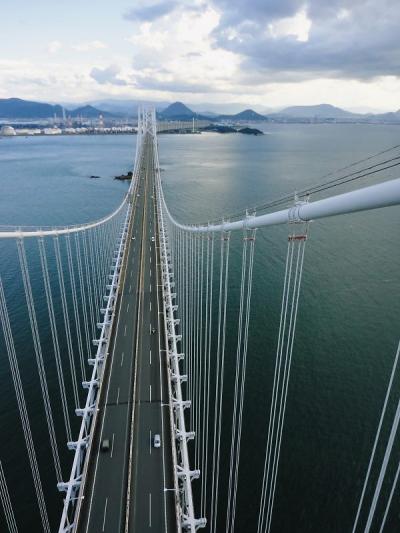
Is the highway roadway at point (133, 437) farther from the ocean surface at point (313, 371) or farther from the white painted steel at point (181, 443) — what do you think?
the ocean surface at point (313, 371)

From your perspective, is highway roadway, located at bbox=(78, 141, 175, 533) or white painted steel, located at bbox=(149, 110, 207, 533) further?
highway roadway, located at bbox=(78, 141, 175, 533)

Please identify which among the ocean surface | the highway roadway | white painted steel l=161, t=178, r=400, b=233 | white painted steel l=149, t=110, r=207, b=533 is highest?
white painted steel l=161, t=178, r=400, b=233

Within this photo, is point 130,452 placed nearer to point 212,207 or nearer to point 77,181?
point 212,207

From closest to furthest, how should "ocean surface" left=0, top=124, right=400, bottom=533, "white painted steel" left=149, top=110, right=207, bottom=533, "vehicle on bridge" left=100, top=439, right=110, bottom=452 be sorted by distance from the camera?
"white painted steel" left=149, top=110, right=207, bottom=533
"vehicle on bridge" left=100, top=439, right=110, bottom=452
"ocean surface" left=0, top=124, right=400, bottom=533

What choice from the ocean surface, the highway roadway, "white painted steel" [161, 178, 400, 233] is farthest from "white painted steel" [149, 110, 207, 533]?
"white painted steel" [161, 178, 400, 233]

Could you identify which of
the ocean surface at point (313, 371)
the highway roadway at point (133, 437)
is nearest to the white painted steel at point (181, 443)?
the highway roadway at point (133, 437)

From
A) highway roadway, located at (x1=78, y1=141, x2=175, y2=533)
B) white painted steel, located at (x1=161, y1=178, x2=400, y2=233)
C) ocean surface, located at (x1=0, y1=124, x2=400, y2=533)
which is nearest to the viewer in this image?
Answer: white painted steel, located at (x1=161, y1=178, x2=400, y2=233)

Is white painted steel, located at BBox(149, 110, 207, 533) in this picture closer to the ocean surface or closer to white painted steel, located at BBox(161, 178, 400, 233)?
the ocean surface

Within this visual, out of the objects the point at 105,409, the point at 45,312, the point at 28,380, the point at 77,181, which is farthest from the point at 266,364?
the point at 77,181
